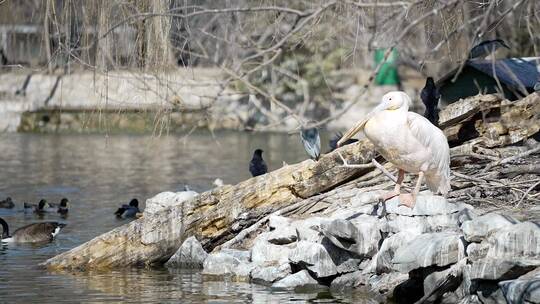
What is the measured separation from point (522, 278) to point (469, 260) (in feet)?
2.51

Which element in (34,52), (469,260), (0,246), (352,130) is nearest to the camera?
(469,260)

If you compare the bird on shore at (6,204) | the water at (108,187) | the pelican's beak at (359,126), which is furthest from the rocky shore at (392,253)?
the bird on shore at (6,204)

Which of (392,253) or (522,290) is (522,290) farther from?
(392,253)

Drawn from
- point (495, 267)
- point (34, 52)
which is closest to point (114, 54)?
point (495, 267)

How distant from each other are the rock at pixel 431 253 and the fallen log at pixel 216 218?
259cm

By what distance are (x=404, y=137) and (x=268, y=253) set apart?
221 cm

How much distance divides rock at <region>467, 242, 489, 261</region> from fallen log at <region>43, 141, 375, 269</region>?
2.98m

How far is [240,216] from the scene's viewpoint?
41.5ft

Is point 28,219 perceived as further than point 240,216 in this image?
Yes

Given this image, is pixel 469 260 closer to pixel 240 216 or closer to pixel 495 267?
pixel 495 267

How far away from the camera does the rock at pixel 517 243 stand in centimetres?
943

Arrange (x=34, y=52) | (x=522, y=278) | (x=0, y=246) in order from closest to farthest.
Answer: (x=522, y=278) < (x=0, y=246) < (x=34, y=52)

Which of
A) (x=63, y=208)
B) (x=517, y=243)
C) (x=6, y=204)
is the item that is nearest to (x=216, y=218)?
(x=517, y=243)

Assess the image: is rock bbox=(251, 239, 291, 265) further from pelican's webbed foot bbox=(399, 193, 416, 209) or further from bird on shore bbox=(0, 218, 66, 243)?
bird on shore bbox=(0, 218, 66, 243)
